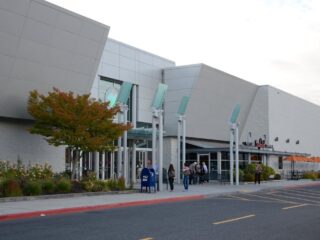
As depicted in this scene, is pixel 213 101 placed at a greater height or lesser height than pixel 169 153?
greater

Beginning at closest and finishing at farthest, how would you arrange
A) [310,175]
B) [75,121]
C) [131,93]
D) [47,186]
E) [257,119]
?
[47,186] → [75,121] → [131,93] → [310,175] → [257,119]

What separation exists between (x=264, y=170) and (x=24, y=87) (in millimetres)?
25166

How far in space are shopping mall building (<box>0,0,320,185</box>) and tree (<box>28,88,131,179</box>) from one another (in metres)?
1.98

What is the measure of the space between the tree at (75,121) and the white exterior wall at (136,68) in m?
10.6

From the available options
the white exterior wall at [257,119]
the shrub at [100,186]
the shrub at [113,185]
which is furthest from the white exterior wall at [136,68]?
the white exterior wall at [257,119]

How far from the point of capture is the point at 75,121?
2628 centimetres

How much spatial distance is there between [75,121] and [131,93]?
54.3 feet

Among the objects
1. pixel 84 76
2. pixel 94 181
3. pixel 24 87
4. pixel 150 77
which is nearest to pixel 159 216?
pixel 94 181

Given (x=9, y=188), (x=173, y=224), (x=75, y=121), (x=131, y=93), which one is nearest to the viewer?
(x=173, y=224)

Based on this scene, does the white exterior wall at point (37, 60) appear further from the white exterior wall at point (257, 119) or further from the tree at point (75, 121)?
the white exterior wall at point (257, 119)

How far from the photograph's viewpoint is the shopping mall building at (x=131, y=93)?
2725 cm

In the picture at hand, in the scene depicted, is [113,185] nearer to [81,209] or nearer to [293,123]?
[81,209]

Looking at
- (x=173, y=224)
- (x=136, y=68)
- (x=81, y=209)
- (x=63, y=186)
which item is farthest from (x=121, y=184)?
(x=136, y=68)

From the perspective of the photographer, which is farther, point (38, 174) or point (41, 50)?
point (41, 50)
